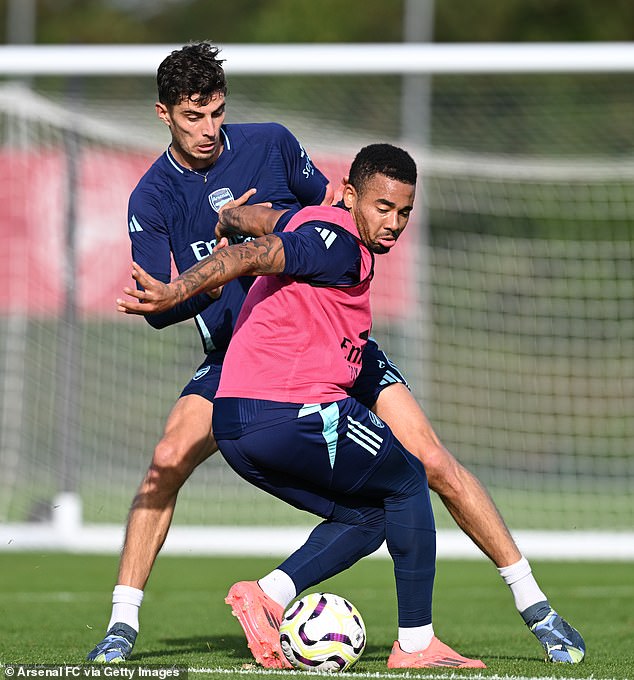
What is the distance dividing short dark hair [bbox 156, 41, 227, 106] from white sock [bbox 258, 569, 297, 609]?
1998 mm

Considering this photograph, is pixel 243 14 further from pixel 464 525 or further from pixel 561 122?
pixel 464 525

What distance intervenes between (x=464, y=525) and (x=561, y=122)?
1456 centimetres

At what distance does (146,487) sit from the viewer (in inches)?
221

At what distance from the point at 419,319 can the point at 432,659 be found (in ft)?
23.0

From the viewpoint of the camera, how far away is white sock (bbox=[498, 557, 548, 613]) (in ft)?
17.6

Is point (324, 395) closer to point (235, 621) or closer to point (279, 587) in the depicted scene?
point (279, 587)

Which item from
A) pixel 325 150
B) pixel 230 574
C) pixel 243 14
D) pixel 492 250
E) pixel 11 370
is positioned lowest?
pixel 230 574

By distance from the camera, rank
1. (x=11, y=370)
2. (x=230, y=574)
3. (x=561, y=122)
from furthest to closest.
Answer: (x=561, y=122) < (x=11, y=370) < (x=230, y=574)

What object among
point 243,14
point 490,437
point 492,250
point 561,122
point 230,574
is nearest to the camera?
point 230,574

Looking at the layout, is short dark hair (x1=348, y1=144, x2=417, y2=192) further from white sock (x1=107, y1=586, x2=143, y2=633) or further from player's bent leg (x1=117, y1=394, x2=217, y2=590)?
white sock (x1=107, y1=586, x2=143, y2=633)

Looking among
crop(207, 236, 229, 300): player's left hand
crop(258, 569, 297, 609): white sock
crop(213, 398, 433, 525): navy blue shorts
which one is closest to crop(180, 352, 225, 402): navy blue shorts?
crop(207, 236, 229, 300): player's left hand

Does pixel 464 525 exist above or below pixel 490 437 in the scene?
above

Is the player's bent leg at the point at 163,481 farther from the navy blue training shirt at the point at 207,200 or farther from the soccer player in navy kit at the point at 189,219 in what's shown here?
the navy blue training shirt at the point at 207,200

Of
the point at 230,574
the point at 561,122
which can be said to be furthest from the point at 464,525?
the point at 561,122
